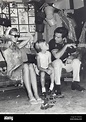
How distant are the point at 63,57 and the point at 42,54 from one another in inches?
8.5

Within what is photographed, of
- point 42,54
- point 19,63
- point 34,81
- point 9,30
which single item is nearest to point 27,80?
point 34,81

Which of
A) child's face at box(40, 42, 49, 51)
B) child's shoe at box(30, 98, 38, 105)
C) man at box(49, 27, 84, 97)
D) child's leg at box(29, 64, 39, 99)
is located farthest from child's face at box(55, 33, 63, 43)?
child's shoe at box(30, 98, 38, 105)

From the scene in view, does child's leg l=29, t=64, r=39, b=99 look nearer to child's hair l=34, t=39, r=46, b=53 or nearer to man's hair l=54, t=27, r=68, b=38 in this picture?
child's hair l=34, t=39, r=46, b=53

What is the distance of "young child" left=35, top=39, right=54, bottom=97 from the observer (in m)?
2.51

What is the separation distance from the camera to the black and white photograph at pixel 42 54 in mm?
2482

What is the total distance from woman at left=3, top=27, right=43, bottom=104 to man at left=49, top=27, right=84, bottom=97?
23 cm

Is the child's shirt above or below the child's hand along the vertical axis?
above

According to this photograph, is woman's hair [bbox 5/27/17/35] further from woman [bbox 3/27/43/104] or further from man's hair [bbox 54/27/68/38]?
man's hair [bbox 54/27/68/38]

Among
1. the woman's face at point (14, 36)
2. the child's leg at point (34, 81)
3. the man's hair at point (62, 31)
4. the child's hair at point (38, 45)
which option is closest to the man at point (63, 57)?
the man's hair at point (62, 31)

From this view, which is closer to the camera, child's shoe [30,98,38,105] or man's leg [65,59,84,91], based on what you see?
child's shoe [30,98,38,105]

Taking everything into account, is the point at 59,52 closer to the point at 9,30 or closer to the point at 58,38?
the point at 58,38

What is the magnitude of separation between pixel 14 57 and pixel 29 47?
182mm

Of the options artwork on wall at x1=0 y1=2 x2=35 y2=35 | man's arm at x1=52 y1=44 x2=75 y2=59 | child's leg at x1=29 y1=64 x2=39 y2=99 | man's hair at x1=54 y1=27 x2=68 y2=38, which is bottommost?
child's leg at x1=29 y1=64 x2=39 y2=99

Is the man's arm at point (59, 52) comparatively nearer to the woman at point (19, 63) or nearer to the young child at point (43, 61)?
the young child at point (43, 61)
